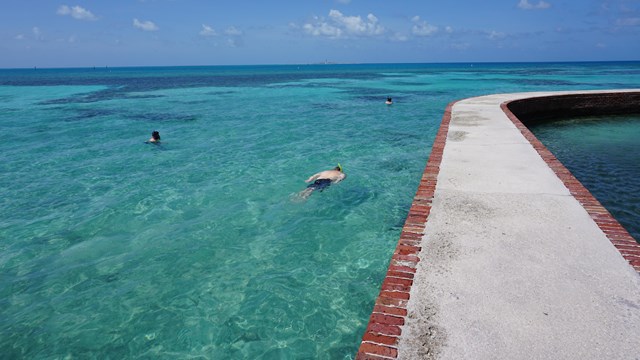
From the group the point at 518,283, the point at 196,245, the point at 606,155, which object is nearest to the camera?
the point at 518,283

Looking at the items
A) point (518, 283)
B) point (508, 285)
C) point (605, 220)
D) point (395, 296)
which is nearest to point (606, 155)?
point (605, 220)

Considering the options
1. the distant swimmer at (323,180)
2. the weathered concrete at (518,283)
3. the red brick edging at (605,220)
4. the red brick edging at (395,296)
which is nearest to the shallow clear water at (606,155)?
the red brick edging at (605,220)

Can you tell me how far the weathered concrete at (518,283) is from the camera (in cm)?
288

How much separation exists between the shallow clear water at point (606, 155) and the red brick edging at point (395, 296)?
419 cm

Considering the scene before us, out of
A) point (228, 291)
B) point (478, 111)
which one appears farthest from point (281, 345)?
point (478, 111)

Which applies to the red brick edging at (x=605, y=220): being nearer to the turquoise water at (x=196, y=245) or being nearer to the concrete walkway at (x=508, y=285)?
the concrete walkway at (x=508, y=285)

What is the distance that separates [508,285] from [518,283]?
4.7 inches

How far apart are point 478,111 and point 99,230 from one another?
14.1 meters

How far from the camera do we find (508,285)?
11.7 ft

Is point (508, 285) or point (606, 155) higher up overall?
point (508, 285)

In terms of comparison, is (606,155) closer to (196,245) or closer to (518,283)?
(518,283)

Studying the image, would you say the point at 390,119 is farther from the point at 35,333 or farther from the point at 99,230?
the point at 35,333

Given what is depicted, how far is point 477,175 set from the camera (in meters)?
6.77

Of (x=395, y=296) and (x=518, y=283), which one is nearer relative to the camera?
(x=395, y=296)
